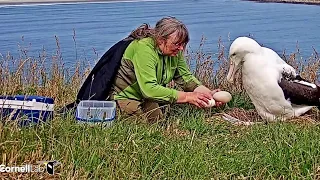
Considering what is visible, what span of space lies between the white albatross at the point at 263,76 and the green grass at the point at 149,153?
600 millimetres

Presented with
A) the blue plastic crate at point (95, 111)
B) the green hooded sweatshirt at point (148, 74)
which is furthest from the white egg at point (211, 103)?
the blue plastic crate at point (95, 111)

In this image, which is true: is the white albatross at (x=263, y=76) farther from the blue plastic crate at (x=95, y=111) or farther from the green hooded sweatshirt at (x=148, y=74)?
the blue plastic crate at (x=95, y=111)

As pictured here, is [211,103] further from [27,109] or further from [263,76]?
[27,109]

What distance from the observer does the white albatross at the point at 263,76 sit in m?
4.10

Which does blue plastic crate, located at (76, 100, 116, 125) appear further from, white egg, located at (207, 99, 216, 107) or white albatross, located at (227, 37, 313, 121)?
white albatross, located at (227, 37, 313, 121)

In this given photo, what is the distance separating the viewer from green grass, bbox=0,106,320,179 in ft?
9.72

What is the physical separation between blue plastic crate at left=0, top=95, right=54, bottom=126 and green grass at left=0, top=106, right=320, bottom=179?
3.6 inches

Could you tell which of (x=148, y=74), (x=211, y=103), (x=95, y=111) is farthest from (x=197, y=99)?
(x=95, y=111)

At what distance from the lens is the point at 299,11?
44.0ft

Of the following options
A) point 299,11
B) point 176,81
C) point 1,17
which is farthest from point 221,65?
point 299,11

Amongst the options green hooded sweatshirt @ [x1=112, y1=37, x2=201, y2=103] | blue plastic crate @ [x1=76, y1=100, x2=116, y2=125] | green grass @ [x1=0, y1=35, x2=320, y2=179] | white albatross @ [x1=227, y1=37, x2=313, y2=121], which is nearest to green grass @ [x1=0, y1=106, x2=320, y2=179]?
green grass @ [x1=0, y1=35, x2=320, y2=179]

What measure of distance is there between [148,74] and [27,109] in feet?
2.70

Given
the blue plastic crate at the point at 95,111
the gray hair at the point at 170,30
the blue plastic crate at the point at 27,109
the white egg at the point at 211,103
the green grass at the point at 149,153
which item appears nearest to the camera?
the green grass at the point at 149,153

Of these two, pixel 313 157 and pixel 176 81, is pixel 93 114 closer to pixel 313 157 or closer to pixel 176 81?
pixel 176 81
